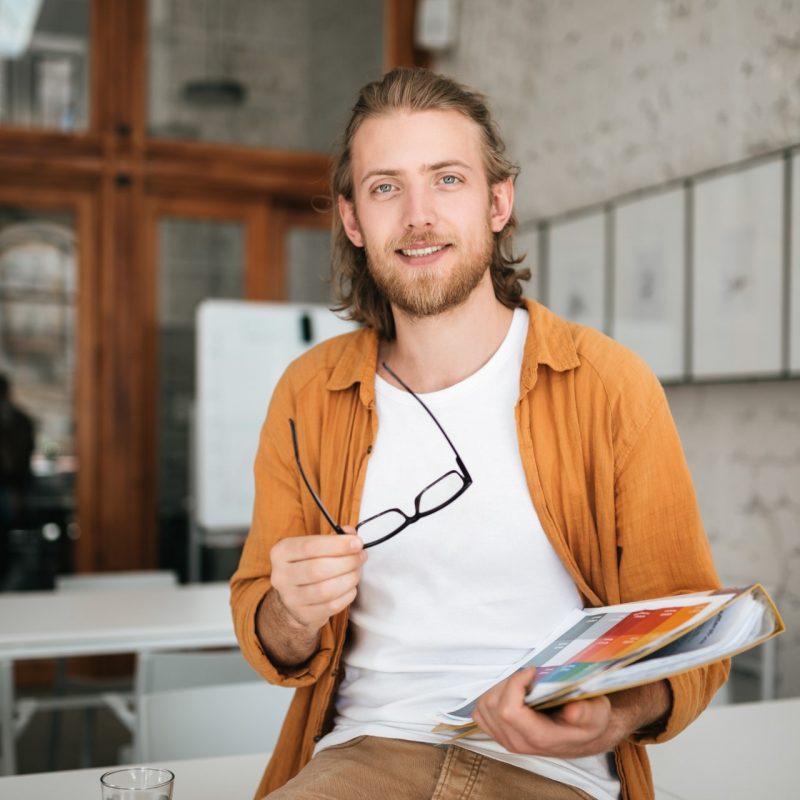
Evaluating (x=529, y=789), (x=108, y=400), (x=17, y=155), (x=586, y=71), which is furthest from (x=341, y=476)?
(x=17, y=155)

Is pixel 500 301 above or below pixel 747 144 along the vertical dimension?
below

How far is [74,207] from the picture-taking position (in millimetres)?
5168

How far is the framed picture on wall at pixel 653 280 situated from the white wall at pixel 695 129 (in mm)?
134

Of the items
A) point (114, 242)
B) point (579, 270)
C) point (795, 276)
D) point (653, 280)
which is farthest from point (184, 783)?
point (114, 242)

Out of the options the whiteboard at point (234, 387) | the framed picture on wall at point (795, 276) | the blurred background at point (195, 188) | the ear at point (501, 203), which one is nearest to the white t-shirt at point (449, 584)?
the ear at point (501, 203)

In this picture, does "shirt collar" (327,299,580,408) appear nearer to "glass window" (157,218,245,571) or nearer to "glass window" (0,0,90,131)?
"glass window" (157,218,245,571)

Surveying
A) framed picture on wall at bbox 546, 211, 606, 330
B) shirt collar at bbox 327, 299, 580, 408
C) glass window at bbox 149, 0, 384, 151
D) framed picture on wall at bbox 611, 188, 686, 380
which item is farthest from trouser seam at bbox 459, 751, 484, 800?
glass window at bbox 149, 0, 384, 151

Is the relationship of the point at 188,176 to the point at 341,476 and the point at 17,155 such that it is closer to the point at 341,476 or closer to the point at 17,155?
the point at 17,155

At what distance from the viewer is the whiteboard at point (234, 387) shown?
15.5ft

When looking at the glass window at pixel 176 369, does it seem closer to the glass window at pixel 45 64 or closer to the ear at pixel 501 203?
the glass window at pixel 45 64

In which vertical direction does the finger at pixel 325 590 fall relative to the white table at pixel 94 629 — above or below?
above

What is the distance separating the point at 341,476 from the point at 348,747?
1.30 feet

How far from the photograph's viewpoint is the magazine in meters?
0.98

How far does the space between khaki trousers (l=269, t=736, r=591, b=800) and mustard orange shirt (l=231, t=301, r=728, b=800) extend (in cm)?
14
